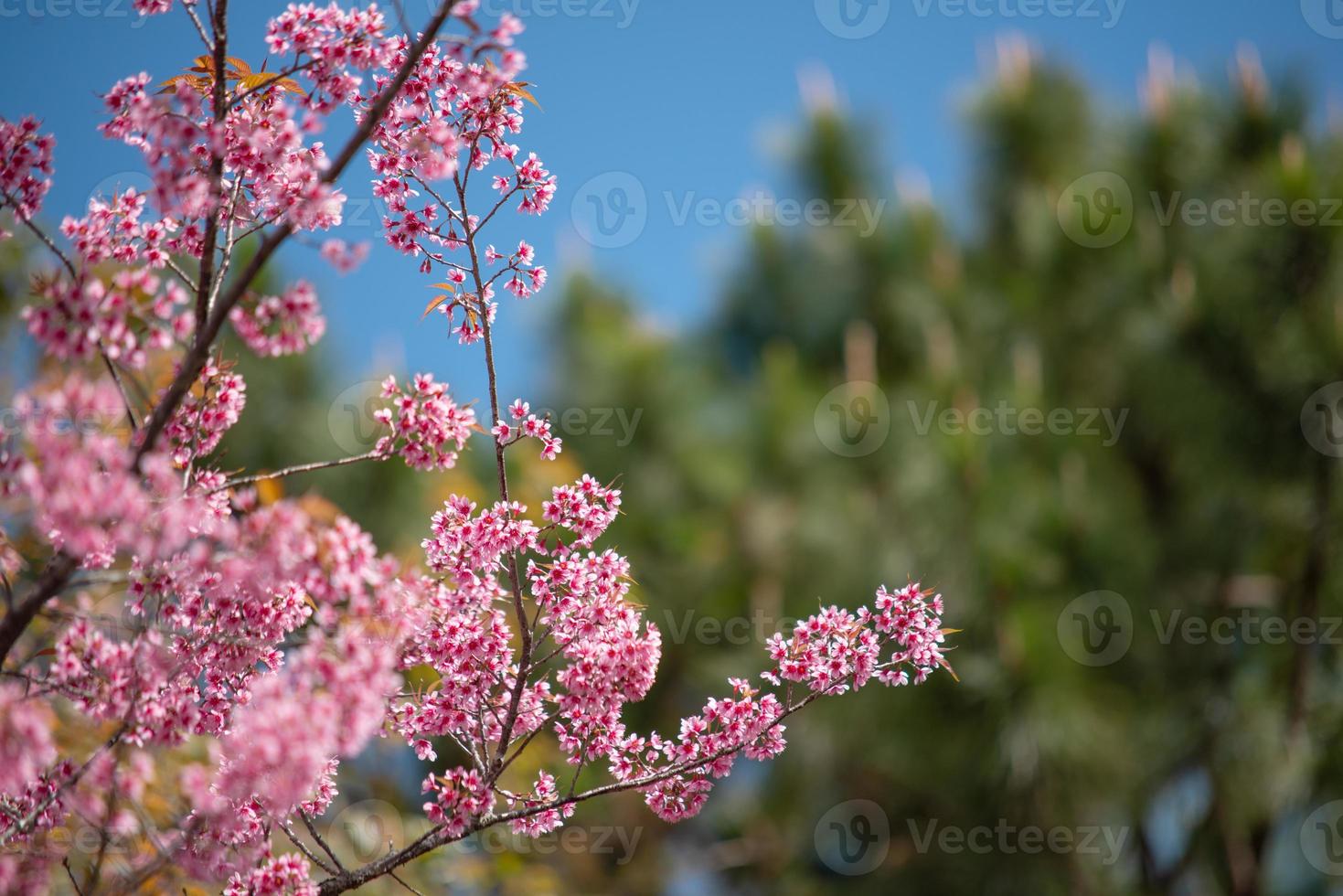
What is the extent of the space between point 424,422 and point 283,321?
1.13ft

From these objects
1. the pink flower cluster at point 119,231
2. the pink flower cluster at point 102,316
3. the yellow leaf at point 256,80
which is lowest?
the pink flower cluster at point 102,316

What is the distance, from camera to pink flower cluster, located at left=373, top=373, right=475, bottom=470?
6.95ft

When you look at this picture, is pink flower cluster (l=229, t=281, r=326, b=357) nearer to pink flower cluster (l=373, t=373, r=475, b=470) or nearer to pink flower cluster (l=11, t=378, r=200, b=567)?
pink flower cluster (l=373, t=373, r=475, b=470)

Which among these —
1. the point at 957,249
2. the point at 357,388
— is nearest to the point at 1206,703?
the point at 957,249

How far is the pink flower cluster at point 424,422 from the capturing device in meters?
2.12

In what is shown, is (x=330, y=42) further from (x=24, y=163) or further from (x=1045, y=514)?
(x=1045, y=514)

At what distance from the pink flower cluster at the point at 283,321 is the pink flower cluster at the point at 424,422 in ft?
0.64

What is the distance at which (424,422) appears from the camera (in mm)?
2119

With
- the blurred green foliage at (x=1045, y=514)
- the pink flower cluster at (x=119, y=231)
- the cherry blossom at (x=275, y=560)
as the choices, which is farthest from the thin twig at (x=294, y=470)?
the blurred green foliage at (x=1045, y=514)

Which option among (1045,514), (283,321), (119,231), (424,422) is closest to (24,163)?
(119,231)

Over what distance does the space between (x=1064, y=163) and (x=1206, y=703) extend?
22.4 feet

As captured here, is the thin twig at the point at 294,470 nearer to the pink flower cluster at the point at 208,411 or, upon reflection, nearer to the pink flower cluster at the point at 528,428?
the pink flower cluster at the point at 208,411

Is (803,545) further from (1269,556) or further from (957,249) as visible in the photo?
(957,249)

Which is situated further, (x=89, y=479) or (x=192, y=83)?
(x=192, y=83)
